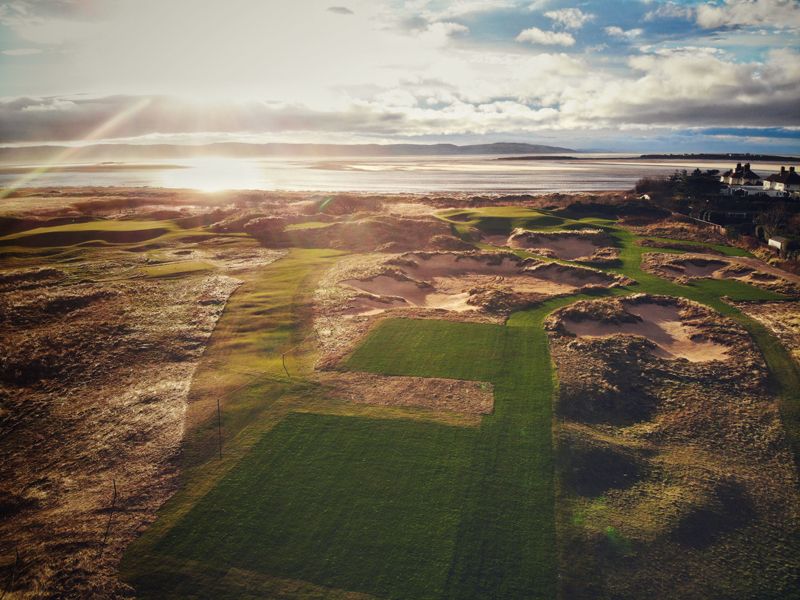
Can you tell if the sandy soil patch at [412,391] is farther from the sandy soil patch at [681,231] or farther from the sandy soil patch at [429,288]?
the sandy soil patch at [681,231]

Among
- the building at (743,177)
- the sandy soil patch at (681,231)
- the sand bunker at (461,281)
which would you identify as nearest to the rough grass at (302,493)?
the sand bunker at (461,281)

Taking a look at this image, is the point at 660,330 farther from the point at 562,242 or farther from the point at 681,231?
the point at 681,231

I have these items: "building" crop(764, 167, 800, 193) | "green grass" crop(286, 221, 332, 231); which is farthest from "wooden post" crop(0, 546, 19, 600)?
"building" crop(764, 167, 800, 193)

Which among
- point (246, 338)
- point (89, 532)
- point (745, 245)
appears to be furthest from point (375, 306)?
point (745, 245)

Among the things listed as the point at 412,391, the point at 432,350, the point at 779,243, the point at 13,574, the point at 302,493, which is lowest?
the point at 13,574

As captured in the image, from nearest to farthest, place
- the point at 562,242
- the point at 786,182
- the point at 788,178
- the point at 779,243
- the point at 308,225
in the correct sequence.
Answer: the point at 779,243, the point at 562,242, the point at 308,225, the point at 786,182, the point at 788,178

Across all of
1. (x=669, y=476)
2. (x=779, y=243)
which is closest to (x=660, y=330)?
(x=669, y=476)
